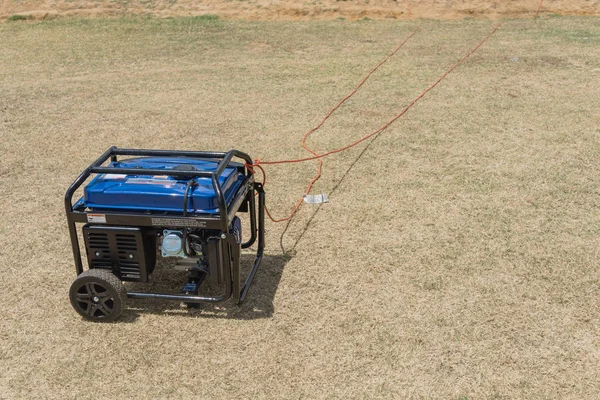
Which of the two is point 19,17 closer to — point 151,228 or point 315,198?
point 315,198

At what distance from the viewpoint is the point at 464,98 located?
29.7 ft

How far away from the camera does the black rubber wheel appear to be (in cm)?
402

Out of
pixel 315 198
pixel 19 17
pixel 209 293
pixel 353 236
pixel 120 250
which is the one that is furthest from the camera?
pixel 19 17

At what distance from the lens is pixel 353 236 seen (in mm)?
5340

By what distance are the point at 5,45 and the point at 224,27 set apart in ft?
16.6

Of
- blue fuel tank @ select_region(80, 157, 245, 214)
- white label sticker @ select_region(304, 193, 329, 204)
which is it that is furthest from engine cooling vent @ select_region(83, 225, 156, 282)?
white label sticker @ select_region(304, 193, 329, 204)

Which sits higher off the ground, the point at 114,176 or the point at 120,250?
the point at 114,176

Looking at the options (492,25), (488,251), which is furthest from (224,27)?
(488,251)

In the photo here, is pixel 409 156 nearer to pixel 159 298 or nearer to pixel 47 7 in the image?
pixel 159 298

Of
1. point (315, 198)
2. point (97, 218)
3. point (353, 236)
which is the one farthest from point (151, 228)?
point (315, 198)

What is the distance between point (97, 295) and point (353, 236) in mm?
2252

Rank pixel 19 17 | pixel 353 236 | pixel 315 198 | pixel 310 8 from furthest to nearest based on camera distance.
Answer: pixel 310 8
pixel 19 17
pixel 315 198
pixel 353 236

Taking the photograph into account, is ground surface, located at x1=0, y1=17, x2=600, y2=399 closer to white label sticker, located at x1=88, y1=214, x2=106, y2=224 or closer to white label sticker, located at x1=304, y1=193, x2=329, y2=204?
white label sticker, located at x1=304, y1=193, x2=329, y2=204

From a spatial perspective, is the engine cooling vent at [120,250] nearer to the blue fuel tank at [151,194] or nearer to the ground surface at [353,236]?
the blue fuel tank at [151,194]
